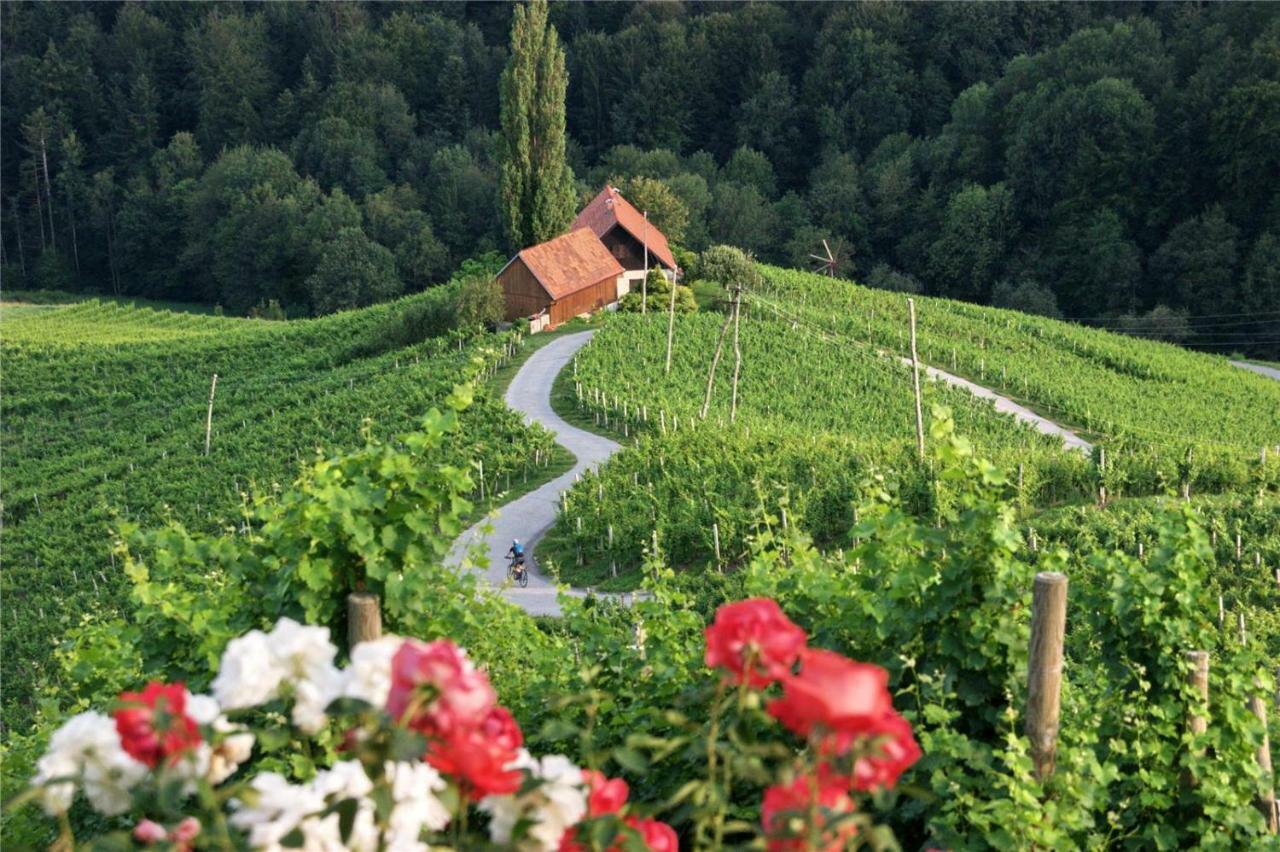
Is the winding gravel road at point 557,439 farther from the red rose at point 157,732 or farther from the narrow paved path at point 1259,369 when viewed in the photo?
the narrow paved path at point 1259,369

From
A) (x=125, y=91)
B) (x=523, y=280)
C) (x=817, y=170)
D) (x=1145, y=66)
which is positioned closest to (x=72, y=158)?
(x=125, y=91)

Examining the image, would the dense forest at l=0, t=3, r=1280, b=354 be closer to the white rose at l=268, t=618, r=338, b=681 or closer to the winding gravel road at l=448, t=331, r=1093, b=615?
the winding gravel road at l=448, t=331, r=1093, b=615

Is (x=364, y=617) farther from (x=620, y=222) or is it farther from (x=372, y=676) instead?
(x=620, y=222)

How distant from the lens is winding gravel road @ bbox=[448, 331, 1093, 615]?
67.2ft

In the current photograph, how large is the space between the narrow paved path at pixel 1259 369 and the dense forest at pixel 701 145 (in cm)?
713

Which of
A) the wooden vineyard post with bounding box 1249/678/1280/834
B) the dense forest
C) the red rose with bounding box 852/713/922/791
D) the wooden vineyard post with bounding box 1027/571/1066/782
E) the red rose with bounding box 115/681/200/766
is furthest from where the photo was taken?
the dense forest

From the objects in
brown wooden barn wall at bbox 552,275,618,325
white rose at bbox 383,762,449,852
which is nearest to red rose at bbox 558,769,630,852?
white rose at bbox 383,762,449,852

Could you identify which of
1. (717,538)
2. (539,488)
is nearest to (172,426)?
(539,488)

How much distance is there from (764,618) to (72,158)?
93701 millimetres

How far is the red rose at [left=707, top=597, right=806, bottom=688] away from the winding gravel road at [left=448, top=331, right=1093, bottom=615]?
11948mm

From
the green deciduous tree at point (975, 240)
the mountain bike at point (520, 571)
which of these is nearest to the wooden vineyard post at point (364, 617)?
the mountain bike at point (520, 571)

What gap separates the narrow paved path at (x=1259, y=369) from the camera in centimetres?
4664

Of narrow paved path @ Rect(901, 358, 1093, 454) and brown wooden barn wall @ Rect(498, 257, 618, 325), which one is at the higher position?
brown wooden barn wall @ Rect(498, 257, 618, 325)

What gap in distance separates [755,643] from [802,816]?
435 mm
